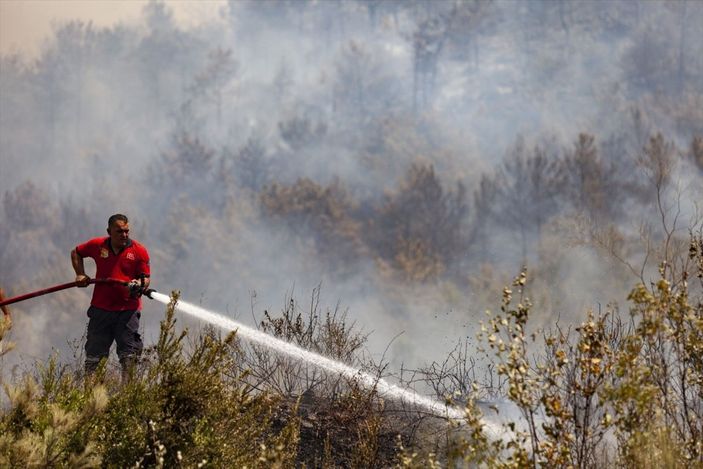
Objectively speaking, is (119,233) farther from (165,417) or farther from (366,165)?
(366,165)

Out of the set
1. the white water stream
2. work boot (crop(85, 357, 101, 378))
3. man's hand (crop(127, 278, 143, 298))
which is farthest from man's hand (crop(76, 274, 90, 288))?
work boot (crop(85, 357, 101, 378))

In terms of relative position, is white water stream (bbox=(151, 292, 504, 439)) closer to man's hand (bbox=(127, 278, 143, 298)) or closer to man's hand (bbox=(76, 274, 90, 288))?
man's hand (bbox=(127, 278, 143, 298))

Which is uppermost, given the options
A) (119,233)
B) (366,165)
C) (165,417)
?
(366,165)

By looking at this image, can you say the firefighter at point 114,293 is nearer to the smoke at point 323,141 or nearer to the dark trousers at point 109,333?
the dark trousers at point 109,333

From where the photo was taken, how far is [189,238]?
6025 centimetres

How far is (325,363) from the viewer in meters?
7.21

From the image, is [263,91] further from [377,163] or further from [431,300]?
[431,300]

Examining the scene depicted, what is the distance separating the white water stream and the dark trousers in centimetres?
45

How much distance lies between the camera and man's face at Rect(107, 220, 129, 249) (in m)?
7.05

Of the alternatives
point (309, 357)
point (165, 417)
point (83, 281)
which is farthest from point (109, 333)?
point (165, 417)

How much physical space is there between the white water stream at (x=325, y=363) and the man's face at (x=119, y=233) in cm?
56

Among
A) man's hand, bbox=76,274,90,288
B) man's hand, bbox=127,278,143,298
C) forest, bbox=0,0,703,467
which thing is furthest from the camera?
forest, bbox=0,0,703,467

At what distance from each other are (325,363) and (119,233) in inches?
83.6

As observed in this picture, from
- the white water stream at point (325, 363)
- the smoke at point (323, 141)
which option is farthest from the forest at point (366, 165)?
the white water stream at point (325, 363)
